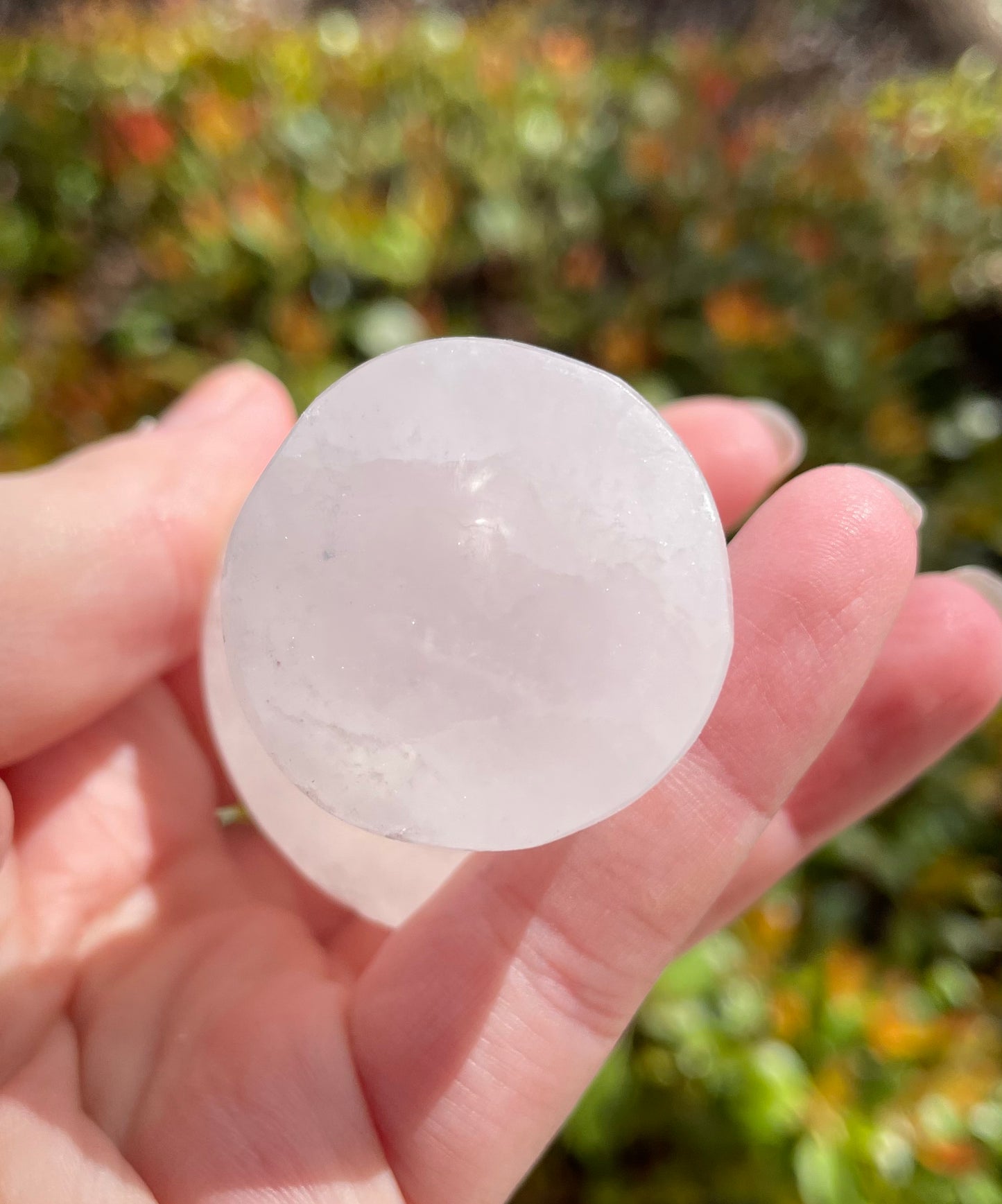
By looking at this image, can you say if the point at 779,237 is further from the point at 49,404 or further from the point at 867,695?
the point at 49,404

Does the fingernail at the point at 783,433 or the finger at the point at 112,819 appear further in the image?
the fingernail at the point at 783,433

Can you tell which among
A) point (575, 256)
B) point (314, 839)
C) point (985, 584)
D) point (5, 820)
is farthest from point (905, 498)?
point (575, 256)

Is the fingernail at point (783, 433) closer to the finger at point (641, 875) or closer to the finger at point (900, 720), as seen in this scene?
the finger at point (900, 720)

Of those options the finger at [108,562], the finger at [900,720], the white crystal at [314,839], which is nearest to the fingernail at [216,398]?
the finger at [108,562]

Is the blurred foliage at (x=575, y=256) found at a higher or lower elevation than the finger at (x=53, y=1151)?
higher

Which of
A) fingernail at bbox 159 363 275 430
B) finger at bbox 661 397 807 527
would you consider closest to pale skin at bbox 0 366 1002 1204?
fingernail at bbox 159 363 275 430

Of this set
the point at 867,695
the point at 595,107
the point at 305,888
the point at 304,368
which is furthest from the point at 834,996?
the point at 595,107

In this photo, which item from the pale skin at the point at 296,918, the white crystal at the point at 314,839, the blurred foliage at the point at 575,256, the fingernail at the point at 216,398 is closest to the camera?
the pale skin at the point at 296,918

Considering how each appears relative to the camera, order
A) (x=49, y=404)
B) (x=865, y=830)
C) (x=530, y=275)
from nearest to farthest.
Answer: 1. (x=865, y=830)
2. (x=49, y=404)
3. (x=530, y=275)
